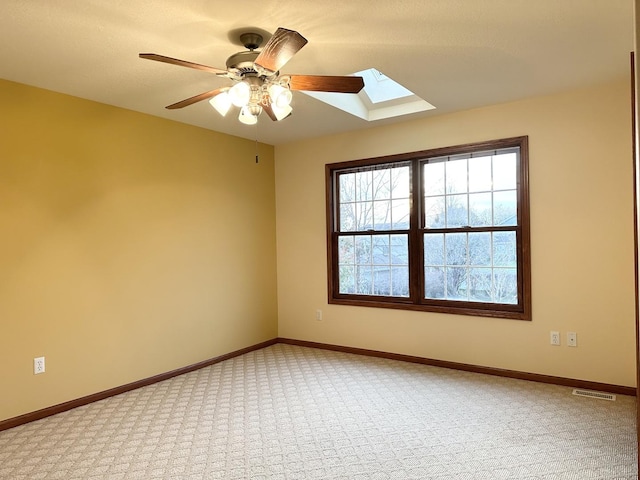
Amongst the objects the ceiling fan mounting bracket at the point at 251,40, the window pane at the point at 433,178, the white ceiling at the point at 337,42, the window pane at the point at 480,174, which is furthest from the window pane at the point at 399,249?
the ceiling fan mounting bracket at the point at 251,40

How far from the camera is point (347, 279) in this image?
4906 millimetres

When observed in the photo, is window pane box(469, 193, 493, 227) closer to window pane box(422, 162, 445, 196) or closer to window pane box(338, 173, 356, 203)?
window pane box(422, 162, 445, 196)

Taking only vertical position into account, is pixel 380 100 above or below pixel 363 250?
above

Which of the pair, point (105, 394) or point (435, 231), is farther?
point (435, 231)

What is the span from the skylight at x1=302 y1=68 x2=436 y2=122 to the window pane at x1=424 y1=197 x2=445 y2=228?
2.95 feet

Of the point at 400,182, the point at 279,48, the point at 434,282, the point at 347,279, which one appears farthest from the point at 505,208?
the point at 279,48

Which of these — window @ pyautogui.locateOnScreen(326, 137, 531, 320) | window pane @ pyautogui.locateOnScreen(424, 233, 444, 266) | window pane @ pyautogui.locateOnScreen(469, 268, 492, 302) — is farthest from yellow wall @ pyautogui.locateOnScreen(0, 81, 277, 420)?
window pane @ pyautogui.locateOnScreen(469, 268, 492, 302)

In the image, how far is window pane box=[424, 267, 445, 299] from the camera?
4.25 m

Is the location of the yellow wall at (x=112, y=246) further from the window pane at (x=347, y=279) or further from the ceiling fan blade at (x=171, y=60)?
the ceiling fan blade at (x=171, y=60)

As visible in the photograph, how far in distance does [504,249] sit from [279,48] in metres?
2.89

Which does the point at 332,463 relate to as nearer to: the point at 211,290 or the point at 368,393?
the point at 368,393

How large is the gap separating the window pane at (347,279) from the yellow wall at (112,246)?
1033 millimetres

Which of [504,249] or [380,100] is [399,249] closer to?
[504,249]

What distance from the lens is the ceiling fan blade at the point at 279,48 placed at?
6.02 feet
